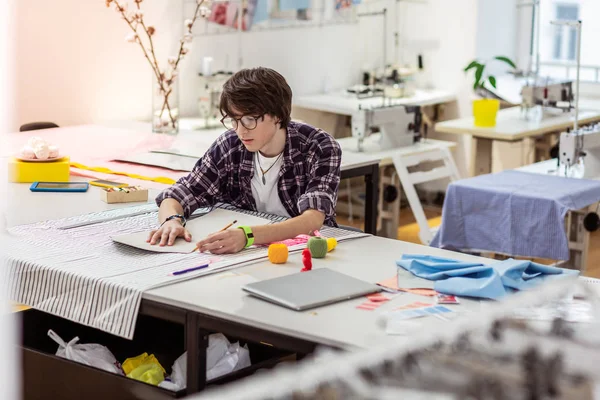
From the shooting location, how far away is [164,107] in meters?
4.21

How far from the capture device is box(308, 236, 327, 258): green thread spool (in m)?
2.37

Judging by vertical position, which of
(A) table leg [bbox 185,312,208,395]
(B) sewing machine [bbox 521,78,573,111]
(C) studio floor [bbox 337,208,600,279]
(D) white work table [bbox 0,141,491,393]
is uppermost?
(B) sewing machine [bbox 521,78,573,111]

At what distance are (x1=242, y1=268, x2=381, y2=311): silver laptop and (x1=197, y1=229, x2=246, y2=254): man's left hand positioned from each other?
0.26 m

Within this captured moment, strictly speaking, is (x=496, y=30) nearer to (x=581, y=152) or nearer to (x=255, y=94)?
(x=581, y=152)

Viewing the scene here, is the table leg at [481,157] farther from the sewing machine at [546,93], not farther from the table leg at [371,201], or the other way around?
the table leg at [371,201]

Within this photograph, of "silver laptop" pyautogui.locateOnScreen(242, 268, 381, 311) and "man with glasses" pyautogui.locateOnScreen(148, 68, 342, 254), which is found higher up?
"man with glasses" pyautogui.locateOnScreen(148, 68, 342, 254)

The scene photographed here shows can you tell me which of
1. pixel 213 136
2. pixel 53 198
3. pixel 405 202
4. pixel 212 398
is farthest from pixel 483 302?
pixel 405 202

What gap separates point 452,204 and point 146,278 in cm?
187

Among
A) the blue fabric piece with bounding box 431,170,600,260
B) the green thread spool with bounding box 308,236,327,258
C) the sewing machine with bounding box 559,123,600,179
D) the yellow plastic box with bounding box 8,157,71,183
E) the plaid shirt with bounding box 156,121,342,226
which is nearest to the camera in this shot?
the green thread spool with bounding box 308,236,327,258

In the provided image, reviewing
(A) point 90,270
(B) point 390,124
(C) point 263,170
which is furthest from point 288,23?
(A) point 90,270

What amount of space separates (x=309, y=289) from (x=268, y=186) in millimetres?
815

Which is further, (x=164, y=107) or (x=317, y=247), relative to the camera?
(x=164, y=107)

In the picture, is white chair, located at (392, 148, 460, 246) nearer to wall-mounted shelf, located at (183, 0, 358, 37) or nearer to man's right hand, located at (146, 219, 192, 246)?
wall-mounted shelf, located at (183, 0, 358, 37)

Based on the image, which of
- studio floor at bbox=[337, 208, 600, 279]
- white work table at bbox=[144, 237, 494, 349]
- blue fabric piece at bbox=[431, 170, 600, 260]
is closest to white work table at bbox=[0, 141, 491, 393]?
white work table at bbox=[144, 237, 494, 349]
